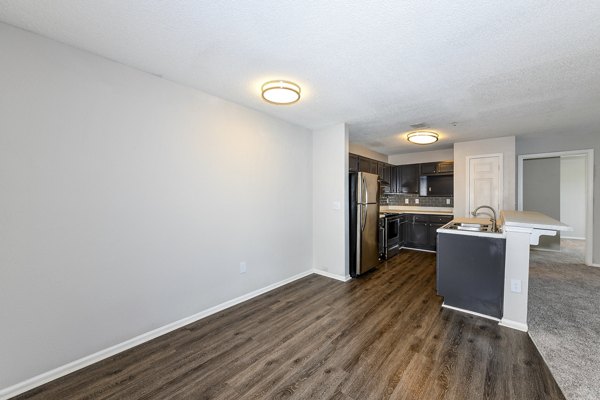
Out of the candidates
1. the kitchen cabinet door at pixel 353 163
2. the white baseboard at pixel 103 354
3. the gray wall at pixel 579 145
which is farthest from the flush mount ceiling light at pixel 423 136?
the white baseboard at pixel 103 354

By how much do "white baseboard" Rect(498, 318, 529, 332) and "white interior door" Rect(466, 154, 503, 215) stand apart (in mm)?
2976

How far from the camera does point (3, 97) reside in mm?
1688

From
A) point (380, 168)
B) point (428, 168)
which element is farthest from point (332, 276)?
point (428, 168)

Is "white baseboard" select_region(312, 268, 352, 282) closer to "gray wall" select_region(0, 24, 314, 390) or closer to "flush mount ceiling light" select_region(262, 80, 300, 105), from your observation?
"gray wall" select_region(0, 24, 314, 390)

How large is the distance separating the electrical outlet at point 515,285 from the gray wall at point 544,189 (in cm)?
502

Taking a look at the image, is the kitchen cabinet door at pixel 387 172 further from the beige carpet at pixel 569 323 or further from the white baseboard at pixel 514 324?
the white baseboard at pixel 514 324

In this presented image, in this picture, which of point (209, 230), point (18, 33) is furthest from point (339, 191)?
point (18, 33)

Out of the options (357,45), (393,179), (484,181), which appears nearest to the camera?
(357,45)

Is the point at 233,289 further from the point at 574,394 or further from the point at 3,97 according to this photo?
the point at 574,394

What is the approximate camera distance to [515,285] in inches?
103

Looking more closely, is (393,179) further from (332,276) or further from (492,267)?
(492,267)

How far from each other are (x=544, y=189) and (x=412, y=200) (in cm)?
311

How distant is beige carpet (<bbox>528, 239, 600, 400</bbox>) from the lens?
6.08 ft

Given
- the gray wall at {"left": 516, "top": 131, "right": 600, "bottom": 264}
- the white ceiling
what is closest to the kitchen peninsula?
the white ceiling
